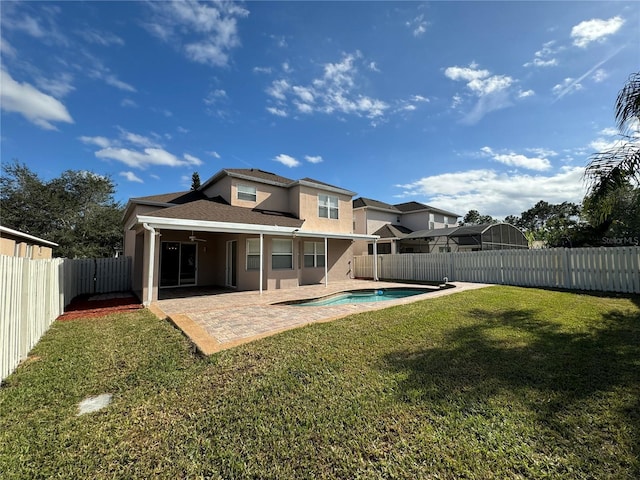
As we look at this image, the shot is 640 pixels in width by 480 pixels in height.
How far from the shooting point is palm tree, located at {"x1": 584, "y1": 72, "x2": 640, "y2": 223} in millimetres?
6094

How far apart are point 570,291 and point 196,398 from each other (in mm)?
14091

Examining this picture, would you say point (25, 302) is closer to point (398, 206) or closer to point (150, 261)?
point (150, 261)

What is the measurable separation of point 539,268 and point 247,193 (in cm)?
1576

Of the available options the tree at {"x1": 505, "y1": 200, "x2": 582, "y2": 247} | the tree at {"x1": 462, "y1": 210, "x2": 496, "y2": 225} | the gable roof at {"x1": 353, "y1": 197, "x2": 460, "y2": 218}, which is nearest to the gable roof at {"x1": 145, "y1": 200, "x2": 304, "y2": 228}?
the tree at {"x1": 505, "y1": 200, "x2": 582, "y2": 247}

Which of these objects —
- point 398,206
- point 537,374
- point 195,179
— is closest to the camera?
point 537,374

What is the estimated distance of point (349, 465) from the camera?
2.54m

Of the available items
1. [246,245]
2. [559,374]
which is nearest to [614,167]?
[559,374]

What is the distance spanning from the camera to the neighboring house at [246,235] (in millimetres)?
12992

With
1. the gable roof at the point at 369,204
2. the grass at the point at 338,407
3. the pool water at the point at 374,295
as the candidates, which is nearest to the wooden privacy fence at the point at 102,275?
the grass at the point at 338,407

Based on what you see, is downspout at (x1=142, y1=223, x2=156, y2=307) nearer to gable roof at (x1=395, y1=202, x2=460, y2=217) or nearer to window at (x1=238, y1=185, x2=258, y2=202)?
window at (x1=238, y1=185, x2=258, y2=202)

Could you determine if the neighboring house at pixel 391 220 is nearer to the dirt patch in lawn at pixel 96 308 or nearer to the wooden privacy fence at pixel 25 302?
the dirt patch in lawn at pixel 96 308

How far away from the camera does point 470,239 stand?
23.0 meters

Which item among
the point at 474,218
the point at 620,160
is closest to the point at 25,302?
the point at 620,160

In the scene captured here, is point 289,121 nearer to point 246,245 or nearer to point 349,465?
point 246,245
